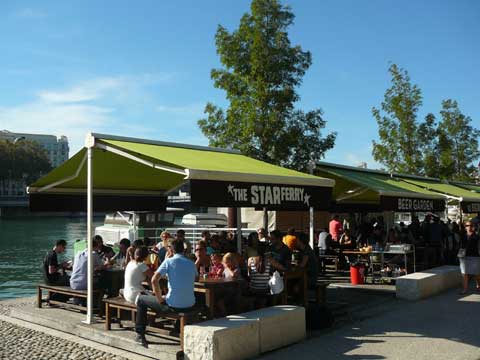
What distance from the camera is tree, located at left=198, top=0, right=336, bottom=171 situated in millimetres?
18344

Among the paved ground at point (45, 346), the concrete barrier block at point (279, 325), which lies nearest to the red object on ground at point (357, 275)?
the concrete barrier block at point (279, 325)

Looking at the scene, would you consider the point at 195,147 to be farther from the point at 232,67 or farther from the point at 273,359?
the point at 232,67

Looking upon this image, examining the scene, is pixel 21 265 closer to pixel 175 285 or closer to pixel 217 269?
pixel 217 269

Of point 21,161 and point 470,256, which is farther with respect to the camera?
point 21,161

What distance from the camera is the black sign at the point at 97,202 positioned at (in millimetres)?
9242

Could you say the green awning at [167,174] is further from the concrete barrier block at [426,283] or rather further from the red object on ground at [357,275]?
the red object on ground at [357,275]

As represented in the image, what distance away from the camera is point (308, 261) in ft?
28.0

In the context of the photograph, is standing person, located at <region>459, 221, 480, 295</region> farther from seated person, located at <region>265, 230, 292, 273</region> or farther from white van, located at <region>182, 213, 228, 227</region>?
white van, located at <region>182, 213, 228, 227</region>

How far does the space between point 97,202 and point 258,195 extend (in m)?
4.32

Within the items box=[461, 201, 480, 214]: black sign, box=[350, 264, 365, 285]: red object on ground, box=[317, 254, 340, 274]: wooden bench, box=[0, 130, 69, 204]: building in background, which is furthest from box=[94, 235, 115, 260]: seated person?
box=[0, 130, 69, 204]: building in background

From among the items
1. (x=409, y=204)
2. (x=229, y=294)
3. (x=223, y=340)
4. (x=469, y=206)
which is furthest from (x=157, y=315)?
(x=469, y=206)

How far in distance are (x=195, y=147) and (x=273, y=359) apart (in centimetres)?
454

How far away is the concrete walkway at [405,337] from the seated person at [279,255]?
1.20 meters

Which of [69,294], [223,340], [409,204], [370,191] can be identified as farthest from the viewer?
[370,191]
